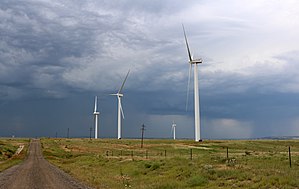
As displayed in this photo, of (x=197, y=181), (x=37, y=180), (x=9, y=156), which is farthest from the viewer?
(x=9, y=156)

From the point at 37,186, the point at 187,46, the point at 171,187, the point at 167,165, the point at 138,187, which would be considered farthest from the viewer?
the point at 187,46

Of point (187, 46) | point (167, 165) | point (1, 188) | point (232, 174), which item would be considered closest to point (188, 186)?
point (232, 174)

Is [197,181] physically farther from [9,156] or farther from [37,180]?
[9,156]

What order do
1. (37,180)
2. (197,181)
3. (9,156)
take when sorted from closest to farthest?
(197,181)
(37,180)
(9,156)

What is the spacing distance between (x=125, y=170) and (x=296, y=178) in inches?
917

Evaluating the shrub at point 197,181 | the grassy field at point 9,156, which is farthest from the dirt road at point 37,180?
the grassy field at point 9,156

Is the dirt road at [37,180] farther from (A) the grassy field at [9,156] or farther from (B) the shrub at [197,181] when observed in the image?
(A) the grassy field at [9,156]

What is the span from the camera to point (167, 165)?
39.8 metres

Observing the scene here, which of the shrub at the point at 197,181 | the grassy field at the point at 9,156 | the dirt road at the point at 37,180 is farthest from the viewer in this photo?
the grassy field at the point at 9,156

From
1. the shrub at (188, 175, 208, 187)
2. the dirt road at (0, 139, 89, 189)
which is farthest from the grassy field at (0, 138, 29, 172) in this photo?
the shrub at (188, 175, 208, 187)

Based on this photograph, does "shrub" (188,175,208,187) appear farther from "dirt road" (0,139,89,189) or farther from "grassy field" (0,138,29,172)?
"grassy field" (0,138,29,172)

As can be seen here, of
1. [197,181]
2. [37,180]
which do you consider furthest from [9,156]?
[197,181]

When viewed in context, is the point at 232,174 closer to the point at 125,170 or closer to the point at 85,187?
the point at 85,187

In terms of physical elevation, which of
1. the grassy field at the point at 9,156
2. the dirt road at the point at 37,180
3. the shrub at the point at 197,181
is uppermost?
the shrub at the point at 197,181
